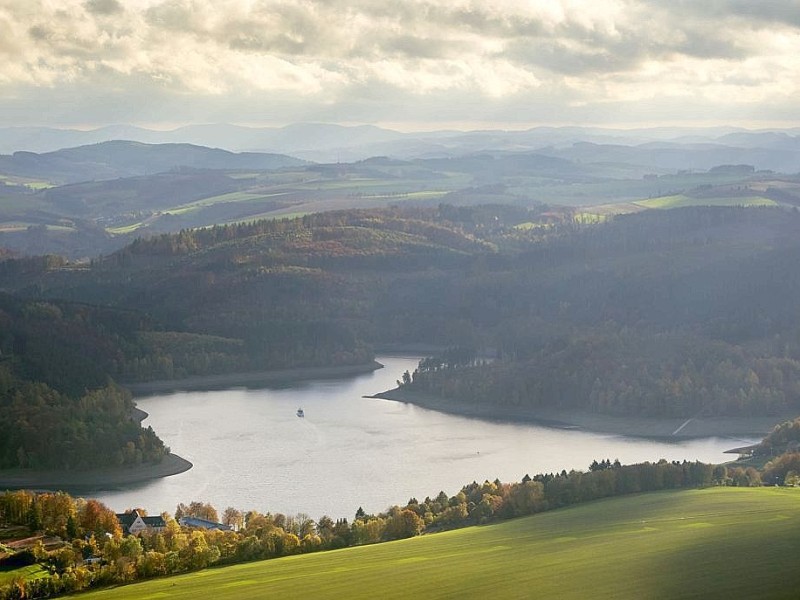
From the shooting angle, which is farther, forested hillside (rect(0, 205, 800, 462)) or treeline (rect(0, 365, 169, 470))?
forested hillside (rect(0, 205, 800, 462))

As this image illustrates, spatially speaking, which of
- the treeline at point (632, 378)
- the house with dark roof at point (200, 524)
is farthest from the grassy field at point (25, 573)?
the treeline at point (632, 378)

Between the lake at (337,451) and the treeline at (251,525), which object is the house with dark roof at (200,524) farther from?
the lake at (337,451)

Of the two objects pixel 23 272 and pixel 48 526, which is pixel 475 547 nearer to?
pixel 48 526

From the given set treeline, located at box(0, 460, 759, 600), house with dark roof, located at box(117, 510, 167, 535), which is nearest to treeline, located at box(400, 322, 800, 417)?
treeline, located at box(0, 460, 759, 600)

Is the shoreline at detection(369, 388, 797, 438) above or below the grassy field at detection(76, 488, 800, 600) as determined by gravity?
below

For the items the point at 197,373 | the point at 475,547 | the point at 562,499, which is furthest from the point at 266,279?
the point at 475,547

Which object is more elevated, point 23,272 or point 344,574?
point 23,272

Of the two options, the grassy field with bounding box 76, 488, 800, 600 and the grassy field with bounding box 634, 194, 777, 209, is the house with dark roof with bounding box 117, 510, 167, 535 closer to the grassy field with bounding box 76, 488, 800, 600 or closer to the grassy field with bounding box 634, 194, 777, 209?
the grassy field with bounding box 76, 488, 800, 600
